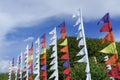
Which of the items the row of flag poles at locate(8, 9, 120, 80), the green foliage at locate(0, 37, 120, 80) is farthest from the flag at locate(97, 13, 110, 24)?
the green foliage at locate(0, 37, 120, 80)

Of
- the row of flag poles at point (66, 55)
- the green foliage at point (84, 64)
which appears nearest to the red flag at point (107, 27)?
the row of flag poles at point (66, 55)

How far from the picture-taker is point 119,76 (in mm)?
24406

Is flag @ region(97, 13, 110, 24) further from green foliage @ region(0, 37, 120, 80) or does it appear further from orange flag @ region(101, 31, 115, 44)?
green foliage @ region(0, 37, 120, 80)

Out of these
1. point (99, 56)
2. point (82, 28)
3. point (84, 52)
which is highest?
point (99, 56)

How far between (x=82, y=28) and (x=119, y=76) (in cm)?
847

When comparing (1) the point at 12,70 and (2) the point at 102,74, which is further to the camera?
(1) the point at 12,70

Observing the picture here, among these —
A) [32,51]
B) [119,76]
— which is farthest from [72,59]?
[119,76]

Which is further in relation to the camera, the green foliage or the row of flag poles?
the green foliage

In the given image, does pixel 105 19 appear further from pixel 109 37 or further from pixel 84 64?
pixel 84 64

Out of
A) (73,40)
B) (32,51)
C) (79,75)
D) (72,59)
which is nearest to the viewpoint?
(32,51)

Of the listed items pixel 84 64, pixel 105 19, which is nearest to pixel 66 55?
pixel 105 19

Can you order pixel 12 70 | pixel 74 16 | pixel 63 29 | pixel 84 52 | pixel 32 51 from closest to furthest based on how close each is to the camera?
pixel 84 52 < pixel 74 16 < pixel 63 29 < pixel 32 51 < pixel 12 70

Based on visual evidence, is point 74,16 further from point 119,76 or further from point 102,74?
point 102,74

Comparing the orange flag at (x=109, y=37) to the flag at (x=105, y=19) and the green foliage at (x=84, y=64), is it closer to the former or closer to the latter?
the flag at (x=105, y=19)
